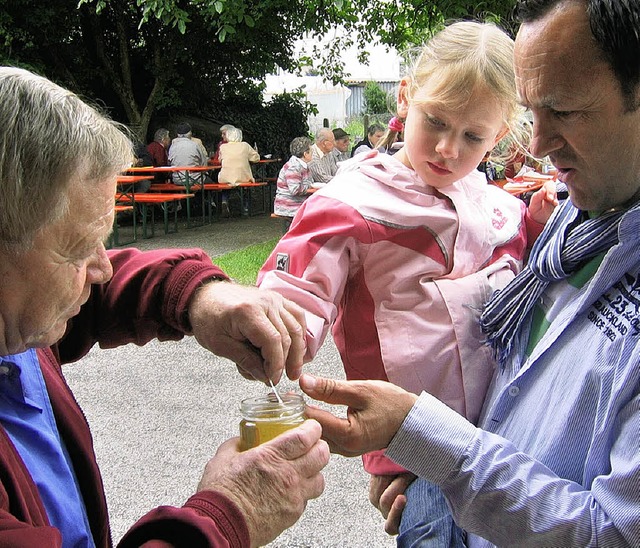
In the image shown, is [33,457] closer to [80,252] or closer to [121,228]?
[80,252]

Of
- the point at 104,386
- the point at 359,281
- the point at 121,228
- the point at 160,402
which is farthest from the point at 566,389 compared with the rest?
the point at 121,228

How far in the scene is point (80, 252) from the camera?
50.5 inches

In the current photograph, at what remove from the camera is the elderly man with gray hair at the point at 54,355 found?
1151mm

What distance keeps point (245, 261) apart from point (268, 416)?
7.29 metres

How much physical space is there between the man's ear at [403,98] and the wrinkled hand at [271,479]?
1.08 metres

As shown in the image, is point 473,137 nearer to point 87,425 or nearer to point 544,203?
point 544,203

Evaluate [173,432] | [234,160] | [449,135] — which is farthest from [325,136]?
[449,135]

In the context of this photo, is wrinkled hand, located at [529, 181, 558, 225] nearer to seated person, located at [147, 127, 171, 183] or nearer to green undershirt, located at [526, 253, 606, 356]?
green undershirt, located at [526, 253, 606, 356]

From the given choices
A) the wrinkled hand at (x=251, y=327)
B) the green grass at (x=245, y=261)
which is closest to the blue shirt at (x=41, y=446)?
the wrinkled hand at (x=251, y=327)

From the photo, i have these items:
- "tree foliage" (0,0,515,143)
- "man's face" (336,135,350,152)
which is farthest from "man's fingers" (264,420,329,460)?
"man's face" (336,135,350,152)

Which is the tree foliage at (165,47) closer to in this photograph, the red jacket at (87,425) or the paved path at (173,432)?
the paved path at (173,432)

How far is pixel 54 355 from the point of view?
1.65 m

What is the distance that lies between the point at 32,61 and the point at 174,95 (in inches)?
120

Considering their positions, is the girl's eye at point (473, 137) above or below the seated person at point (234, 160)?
above
